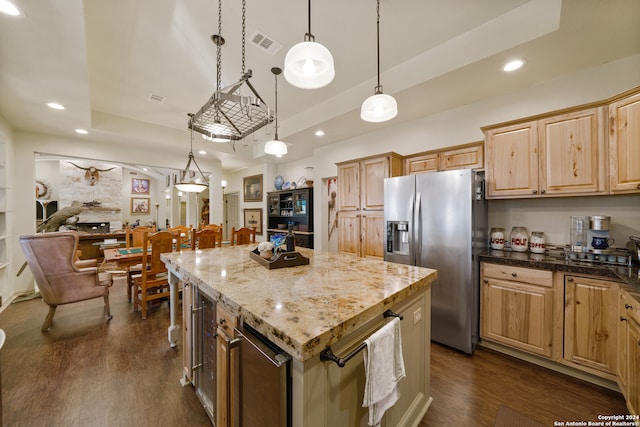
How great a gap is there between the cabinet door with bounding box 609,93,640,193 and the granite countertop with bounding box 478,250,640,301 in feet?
2.04

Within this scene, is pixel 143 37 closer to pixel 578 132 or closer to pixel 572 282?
pixel 578 132

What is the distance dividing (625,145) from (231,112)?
3142 mm

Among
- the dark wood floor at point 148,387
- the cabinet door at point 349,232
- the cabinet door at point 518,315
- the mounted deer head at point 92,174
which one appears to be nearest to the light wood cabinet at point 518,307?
the cabinet door at point 518,315

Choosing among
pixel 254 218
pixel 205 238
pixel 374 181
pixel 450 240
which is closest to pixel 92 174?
pixel 254 218

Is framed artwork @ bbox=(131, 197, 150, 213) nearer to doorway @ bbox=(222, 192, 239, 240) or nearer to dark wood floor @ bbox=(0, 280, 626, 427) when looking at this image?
doorway @ bbox=(222, 192, 239, 240)

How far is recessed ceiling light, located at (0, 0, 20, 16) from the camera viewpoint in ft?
4.97

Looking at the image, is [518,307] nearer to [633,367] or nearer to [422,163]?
[633,367]

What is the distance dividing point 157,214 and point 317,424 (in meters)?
11.4

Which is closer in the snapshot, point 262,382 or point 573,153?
point 262,382

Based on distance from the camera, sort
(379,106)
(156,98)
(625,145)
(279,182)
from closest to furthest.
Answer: (379,106) → (625,145) → (156,98) → (279,182)

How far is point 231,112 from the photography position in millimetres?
2012

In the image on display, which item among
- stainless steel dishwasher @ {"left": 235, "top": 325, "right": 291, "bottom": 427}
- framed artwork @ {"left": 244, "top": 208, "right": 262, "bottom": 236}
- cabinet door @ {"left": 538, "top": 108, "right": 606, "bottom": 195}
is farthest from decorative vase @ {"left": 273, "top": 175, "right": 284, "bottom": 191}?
stainless steel dishwasher @ {"left": 235, "top": 325, "right": 291, "bottom": 427}

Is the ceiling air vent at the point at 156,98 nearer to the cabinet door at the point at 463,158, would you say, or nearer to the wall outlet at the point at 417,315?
the cabinet door at the point at 463,158

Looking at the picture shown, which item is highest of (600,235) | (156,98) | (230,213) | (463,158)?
(156,98)
